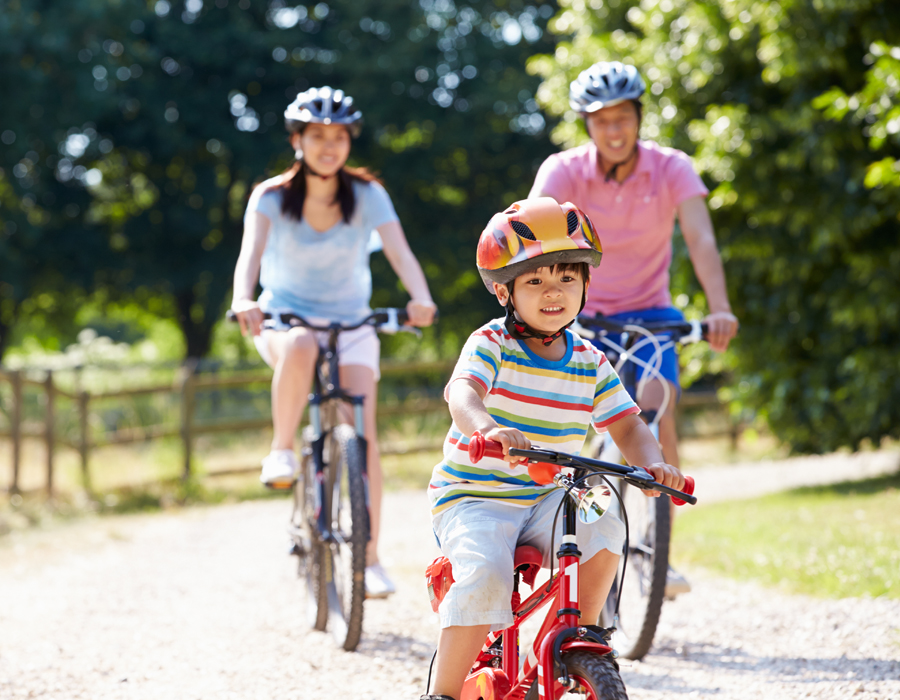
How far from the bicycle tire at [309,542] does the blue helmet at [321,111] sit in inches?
52.8

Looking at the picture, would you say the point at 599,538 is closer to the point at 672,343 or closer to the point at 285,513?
the point at 672,343

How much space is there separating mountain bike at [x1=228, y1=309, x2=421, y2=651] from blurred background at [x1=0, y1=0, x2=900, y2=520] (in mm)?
4117

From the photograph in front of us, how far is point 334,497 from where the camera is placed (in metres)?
4.41

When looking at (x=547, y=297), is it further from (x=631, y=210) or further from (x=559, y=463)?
(x=631, y=210)

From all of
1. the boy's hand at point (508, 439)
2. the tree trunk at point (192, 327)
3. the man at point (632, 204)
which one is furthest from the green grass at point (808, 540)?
the tree trunk at point (192, 327)

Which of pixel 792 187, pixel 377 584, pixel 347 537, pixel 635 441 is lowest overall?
pixel 377 584

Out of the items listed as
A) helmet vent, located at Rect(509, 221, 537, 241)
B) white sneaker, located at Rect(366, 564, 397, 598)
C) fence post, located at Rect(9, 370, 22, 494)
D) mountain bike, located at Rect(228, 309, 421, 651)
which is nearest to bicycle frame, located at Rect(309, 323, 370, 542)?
mountain bike, located at Rect(228, 309, 421, 651)

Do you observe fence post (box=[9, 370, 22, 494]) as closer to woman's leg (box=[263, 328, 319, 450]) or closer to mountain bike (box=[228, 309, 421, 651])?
mountain bike (box=[228, 309, 421, 651])

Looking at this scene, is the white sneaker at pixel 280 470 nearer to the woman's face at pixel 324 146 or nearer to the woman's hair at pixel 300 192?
the woman's hair at pixel 300 192

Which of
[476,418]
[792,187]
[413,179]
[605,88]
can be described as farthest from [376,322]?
[413,179]

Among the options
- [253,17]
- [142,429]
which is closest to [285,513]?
[142,429]

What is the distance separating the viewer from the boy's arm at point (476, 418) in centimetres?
226

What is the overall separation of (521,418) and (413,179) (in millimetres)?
21247

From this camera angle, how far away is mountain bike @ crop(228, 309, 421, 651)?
4059 mm
